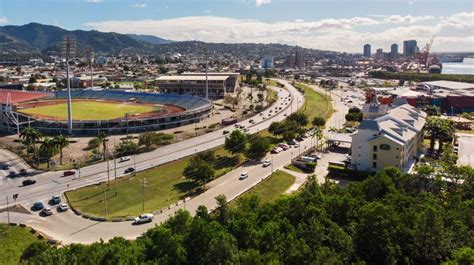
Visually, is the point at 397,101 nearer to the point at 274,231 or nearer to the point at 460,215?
the point at 460,215

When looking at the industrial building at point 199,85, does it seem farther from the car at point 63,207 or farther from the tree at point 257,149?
the car at point 63,207

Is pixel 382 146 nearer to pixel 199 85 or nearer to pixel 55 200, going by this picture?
pixel 55 200

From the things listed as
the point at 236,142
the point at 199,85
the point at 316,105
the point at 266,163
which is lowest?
the point at 266,163

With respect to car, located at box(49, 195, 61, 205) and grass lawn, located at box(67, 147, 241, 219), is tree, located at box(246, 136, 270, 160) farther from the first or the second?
car, located at box(49, 195, 61, 205)

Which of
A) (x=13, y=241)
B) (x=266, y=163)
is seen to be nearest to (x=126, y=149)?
(x=266, y=163)

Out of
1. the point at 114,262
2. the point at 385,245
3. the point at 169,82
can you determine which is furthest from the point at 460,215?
the point at 169,82

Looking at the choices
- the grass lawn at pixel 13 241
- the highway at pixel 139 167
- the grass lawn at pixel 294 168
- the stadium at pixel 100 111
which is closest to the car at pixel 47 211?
the highway at pixel 139 167

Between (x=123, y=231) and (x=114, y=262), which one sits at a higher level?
(x=114, y=262)
